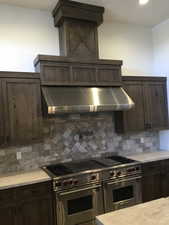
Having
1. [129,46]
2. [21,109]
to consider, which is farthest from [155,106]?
[21,109]

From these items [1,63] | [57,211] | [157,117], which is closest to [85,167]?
[57,211]

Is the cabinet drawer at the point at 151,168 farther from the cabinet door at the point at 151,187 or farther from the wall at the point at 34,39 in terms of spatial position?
the wall at the point at 34,39

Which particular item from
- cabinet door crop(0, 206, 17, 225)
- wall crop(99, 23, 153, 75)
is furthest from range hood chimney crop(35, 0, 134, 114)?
cabinet door crop(0, 206, 17, 225)

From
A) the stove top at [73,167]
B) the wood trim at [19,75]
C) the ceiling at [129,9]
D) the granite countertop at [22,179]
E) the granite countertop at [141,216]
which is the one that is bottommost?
the granite countertop at [22,179]

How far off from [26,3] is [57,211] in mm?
2967

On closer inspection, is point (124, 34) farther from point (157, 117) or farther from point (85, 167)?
point (85, 167)

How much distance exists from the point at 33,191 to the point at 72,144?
107 centimetres

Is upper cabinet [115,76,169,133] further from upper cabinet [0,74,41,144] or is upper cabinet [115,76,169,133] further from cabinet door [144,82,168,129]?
upper cabinet [0,74,41,144]

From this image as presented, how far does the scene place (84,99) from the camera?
301 cm

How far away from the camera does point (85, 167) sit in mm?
3027

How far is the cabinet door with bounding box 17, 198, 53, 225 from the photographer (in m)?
2.49

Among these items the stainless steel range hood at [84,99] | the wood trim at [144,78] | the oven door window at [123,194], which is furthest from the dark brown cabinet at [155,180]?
the wood trim at [144,78]

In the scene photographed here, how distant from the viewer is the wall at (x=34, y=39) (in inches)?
122

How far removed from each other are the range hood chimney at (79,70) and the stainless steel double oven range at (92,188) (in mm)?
841
